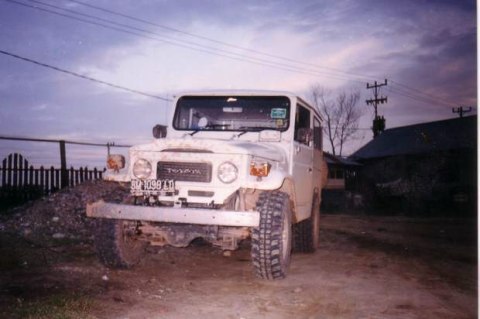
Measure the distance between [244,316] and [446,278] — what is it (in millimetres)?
3199

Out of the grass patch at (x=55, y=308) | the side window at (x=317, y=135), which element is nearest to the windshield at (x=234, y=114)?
the side window at (x=317, y=135)

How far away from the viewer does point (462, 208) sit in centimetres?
2166

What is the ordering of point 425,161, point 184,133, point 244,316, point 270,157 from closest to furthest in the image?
point 244,316 → point 270,157 → point 184,133 → point 425,161

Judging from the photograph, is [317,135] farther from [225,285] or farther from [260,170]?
[225,285]

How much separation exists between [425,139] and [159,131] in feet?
91.9

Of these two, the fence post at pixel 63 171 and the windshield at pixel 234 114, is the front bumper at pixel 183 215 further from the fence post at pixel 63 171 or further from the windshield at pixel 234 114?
the fence post at pixel 63 171

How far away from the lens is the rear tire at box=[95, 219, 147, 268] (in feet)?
17.3

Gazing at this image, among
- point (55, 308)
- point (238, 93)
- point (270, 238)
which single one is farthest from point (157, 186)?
point (238, 93)

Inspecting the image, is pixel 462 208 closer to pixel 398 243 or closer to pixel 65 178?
→ pixel 398 243

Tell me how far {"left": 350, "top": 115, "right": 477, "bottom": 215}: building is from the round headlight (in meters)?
18.4

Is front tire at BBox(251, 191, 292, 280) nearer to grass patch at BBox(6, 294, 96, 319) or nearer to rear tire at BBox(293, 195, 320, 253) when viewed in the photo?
grass patch at BBox(6, 294, 96, 319)

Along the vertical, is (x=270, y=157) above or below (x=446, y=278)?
above

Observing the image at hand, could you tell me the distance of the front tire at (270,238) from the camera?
478 cm

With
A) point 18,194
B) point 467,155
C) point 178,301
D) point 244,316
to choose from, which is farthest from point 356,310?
point 467,155
